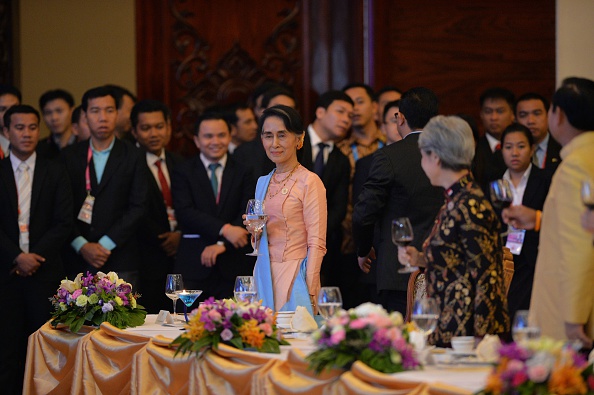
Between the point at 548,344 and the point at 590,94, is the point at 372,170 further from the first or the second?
the point at 548,344

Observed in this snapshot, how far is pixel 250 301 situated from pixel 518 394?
61.0 inches

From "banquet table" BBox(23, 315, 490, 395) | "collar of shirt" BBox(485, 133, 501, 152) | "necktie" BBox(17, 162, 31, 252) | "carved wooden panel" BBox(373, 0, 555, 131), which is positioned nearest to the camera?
"banquet table" BBox(23, 315, 490, 395)

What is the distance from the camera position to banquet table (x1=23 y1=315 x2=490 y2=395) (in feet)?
9.95

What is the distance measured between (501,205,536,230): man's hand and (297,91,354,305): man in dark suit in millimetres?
3102

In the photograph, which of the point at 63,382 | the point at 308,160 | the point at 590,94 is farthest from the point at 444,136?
the point at 308,160

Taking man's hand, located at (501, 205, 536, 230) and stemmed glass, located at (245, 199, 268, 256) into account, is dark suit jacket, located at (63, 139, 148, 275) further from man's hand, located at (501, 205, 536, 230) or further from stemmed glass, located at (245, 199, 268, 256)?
man's hand, located at (501, 205, 536, 230)

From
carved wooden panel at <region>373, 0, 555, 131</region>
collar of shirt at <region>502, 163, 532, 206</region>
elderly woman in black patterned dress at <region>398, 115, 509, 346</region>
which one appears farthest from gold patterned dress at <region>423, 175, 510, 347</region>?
carved wooden panel at <region>373, 0, 555, 131</region>

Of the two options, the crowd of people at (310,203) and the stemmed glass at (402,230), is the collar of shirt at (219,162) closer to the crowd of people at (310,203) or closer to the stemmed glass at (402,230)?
the crowd of people at (310,203)

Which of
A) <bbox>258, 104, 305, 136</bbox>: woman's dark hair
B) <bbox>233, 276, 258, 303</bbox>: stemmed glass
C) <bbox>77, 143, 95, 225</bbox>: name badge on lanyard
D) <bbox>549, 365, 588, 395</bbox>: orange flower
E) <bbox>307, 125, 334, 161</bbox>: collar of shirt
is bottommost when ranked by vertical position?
<bbox>549, 365, 588, 395</bbox>: orange flower

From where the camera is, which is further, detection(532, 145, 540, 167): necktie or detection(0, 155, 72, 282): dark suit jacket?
detection(532, 145, 540, 167): necktie

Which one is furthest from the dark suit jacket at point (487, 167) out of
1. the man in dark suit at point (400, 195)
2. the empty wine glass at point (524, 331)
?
the empty wine glass at point (524, 331)

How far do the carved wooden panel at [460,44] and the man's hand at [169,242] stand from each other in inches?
94.2

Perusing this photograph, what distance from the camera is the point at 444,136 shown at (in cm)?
351

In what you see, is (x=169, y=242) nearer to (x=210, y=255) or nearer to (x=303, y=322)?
(x=210, y=255)
